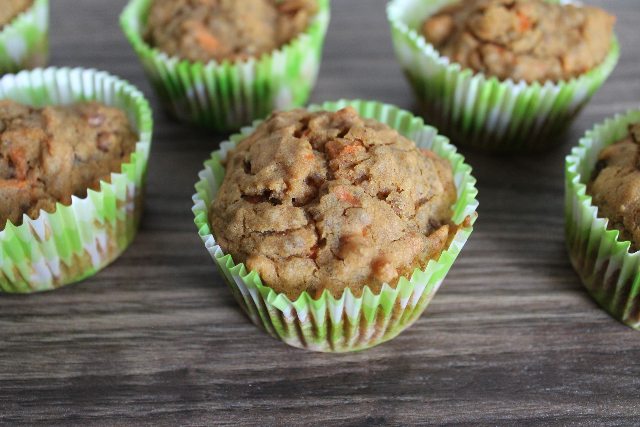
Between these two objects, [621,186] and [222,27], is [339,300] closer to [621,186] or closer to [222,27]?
[621,186]

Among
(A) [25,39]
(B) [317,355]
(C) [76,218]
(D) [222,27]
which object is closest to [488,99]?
(D) [222,27]

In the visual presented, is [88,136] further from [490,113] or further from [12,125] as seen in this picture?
[490,113]

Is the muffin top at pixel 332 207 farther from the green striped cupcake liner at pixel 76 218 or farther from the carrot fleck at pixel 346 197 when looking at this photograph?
the green striped cupcake liner at pixel 76 218

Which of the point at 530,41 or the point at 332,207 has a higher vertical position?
the point at 530,41

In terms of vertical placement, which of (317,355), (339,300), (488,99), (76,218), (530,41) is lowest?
(317,355)

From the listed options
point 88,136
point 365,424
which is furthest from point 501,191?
point 88,136

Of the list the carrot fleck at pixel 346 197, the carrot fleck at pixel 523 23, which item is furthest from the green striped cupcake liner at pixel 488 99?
the carrot fleck at pixel 346 197

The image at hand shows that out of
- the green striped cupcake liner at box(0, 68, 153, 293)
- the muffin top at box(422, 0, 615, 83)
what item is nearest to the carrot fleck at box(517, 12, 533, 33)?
the muffin top at box(422, 0, 615, 83)
